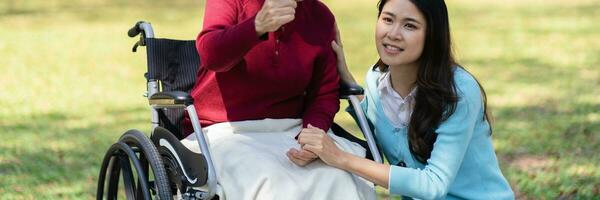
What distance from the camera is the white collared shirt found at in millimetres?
3621

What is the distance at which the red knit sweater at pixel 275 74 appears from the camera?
3615 mm

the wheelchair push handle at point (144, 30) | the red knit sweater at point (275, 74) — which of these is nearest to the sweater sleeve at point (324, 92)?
the red knit sweater at point (275, 74)

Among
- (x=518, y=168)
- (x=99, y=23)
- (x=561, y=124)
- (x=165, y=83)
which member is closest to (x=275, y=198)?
(x=165, y=83)

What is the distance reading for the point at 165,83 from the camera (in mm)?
4129

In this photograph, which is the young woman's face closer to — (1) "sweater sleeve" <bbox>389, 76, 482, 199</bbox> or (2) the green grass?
(1) "sweater sleeve" <bbox>389, 76, 482, 199</bbox>

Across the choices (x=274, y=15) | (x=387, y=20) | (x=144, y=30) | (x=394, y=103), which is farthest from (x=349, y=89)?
(x=144, y=30)

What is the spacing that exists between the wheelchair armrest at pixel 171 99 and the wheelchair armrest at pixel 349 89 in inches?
22.4

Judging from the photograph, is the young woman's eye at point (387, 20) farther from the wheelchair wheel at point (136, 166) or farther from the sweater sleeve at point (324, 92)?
the wheelchair wheel at point (136, 166)

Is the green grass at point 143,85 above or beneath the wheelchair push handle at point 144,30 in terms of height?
beneath

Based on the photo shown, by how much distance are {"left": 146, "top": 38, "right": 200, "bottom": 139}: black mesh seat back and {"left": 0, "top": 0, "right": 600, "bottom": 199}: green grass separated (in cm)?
101

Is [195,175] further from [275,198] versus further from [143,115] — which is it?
[143,115]

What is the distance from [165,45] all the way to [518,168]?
3073 mm

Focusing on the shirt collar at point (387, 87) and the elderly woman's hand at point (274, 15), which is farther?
the shirt collar at point (387, 87)

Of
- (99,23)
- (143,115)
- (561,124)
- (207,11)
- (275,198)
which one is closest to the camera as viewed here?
(275,198)
